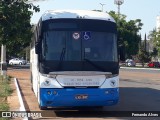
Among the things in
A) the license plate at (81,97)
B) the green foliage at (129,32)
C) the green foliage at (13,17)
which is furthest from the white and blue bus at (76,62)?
the green foliage at (129,32)

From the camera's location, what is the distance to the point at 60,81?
12727 millimetres

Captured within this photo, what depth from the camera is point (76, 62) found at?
41.9 ft

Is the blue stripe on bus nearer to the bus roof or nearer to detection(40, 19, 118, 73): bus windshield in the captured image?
detection(40, 19, 118, 73): bus windshield

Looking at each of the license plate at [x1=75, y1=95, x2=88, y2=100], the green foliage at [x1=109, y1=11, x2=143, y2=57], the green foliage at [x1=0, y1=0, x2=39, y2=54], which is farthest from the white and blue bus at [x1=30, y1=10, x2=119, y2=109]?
the green foliage at [x1=109, y1=11, x2=143, y2=57]

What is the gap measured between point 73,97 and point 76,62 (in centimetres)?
103

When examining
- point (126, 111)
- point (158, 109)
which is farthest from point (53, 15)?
point (158, 109)

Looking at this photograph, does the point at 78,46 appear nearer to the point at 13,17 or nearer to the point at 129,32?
the point at 13,17

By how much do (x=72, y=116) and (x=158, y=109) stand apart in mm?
3358

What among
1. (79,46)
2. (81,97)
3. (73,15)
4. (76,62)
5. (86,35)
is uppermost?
(73,15)

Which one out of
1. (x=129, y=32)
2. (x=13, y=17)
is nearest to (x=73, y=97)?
(x=13, y=17)

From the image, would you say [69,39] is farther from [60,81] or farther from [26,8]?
[26,8]

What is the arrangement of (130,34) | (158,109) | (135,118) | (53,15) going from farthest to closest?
(130,34) < (158,109) < (53,15) < (135,118)

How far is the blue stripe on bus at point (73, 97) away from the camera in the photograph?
1268 centimetres

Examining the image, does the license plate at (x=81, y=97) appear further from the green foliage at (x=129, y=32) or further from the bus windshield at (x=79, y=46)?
the green foliage at (x=129, y=32)
